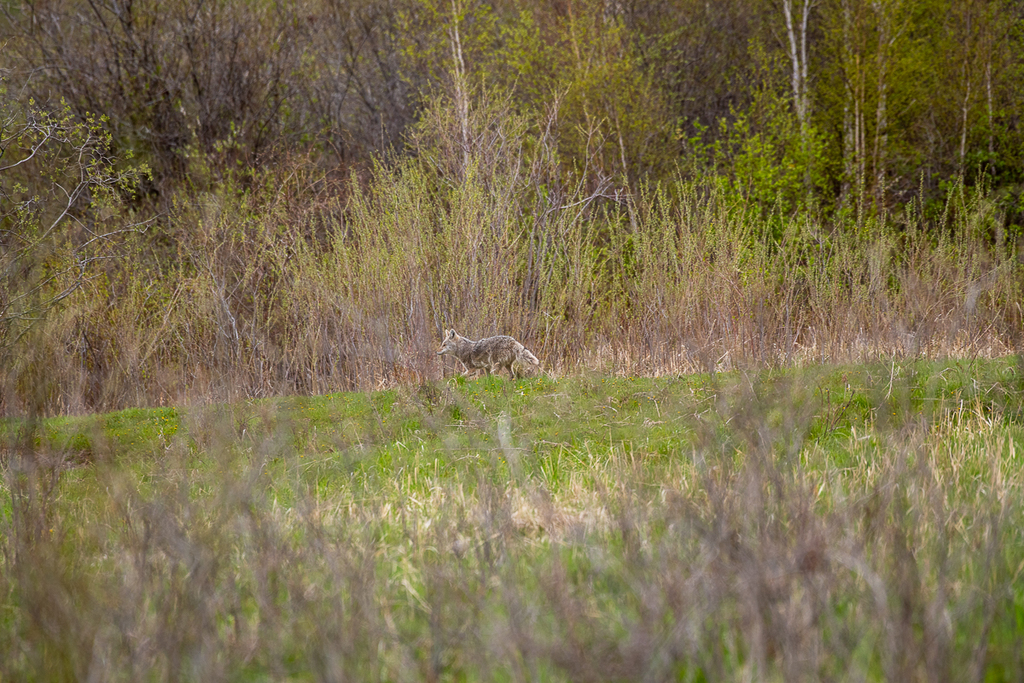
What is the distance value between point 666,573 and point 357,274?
8.43 metres

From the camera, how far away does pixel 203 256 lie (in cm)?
1191

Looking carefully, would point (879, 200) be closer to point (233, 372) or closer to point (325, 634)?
point (233, 372)

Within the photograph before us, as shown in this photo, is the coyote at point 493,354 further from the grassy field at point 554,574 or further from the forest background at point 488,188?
the grassy field at point 554,574

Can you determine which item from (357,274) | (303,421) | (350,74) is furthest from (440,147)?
(350,74)

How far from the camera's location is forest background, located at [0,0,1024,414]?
9.73 m

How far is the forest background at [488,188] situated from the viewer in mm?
9734

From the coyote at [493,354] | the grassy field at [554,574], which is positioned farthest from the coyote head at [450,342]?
the grassy field at [554,574]

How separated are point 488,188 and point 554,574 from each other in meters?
9.17

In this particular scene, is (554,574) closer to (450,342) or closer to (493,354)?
(493,354)

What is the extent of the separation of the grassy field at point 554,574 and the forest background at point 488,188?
1.97 m

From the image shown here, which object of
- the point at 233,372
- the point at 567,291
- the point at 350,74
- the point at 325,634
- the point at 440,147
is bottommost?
the point at 233,372

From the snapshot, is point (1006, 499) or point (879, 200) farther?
point (879, 200)

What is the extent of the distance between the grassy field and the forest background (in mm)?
1972

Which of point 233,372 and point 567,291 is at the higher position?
point 567,291
